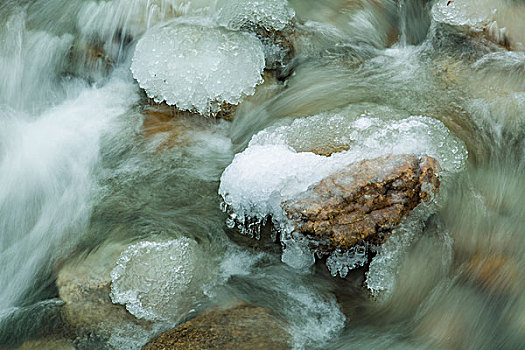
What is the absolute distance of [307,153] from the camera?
11.1ft

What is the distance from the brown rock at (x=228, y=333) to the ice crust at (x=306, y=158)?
498mm

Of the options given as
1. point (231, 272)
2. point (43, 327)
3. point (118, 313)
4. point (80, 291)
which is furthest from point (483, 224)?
point (43, 327)

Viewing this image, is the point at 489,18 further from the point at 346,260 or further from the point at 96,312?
the point at 96,312

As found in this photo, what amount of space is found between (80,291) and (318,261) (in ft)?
4.62

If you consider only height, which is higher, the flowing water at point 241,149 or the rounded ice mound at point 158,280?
the flowing water at point 241,149

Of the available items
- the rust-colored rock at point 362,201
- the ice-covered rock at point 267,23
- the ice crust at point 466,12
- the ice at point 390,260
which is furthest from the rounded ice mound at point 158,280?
the ice crust at point 466,12

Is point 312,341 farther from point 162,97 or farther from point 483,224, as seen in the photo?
point 162,97

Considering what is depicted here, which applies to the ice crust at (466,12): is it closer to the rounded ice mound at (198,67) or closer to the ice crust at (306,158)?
the ice crust at (306,158)

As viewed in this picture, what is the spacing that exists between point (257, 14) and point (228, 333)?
8.70 ft

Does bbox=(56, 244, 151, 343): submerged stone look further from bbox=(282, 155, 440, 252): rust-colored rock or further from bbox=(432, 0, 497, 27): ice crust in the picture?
bbox=(432, 0, 497, 27): ice crust

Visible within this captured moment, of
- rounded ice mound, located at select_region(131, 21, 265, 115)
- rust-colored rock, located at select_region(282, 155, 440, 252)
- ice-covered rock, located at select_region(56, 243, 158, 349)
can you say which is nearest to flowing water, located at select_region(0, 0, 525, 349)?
ice-covered rock, located at select_region(56, 243, 158, 349)

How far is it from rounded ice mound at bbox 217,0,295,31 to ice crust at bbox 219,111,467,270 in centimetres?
110

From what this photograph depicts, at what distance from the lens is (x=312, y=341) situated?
2977mm

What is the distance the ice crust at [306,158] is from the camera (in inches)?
127
